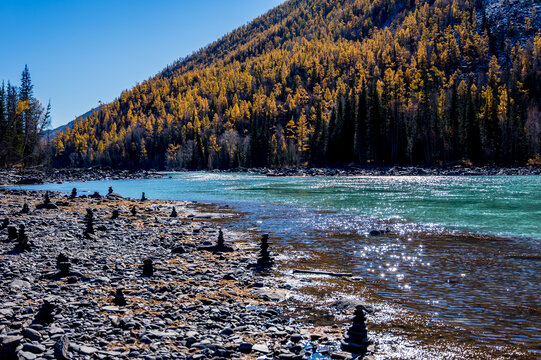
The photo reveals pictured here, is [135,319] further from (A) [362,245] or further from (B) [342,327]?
(A) [362,245]

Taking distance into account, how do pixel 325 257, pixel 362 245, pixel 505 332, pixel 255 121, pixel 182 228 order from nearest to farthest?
pixel 505 332, pixel 325 257, pixel 362 245, pixel 182 228, pixel 255 121

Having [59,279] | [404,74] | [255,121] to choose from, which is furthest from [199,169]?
[59,279]

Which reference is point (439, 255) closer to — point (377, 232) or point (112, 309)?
point (377, 232)

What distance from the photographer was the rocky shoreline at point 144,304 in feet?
21.8

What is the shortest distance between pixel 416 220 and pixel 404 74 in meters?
143

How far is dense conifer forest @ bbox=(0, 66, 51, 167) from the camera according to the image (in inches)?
1899

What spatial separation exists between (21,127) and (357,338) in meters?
96.4

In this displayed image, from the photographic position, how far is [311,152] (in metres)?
114

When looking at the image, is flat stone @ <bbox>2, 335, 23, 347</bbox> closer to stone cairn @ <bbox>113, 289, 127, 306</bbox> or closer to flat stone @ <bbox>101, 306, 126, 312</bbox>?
flat stone @ <bbox>101, 306, 126, 312</bbox>

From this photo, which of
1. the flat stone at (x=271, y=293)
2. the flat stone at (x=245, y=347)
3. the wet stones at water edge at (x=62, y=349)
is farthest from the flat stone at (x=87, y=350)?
the flat stone at (x=271, y=293)

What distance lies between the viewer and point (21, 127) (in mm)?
81000

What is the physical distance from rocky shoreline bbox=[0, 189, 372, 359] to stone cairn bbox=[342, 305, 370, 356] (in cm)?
26

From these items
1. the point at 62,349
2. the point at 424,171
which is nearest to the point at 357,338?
the point at 62,349

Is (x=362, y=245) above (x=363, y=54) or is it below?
below
